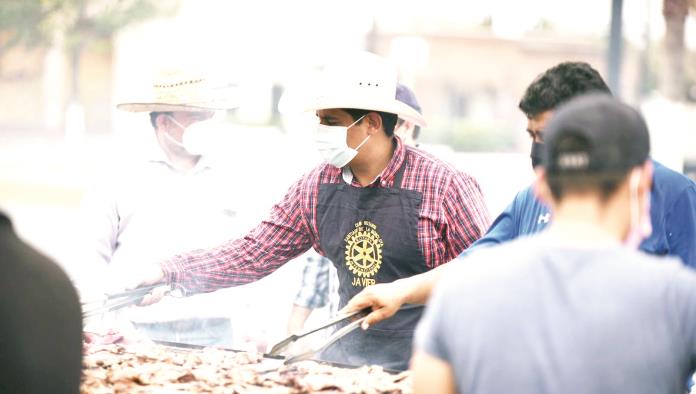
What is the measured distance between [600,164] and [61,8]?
75.2ft

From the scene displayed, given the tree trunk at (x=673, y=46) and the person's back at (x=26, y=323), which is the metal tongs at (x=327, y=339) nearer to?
the person's back at (x=26, y=323)

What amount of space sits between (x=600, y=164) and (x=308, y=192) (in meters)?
2.50

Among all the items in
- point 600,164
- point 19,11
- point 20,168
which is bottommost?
point 20,168

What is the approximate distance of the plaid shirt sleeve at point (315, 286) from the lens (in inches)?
211

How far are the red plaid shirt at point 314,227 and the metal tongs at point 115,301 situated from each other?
197mm

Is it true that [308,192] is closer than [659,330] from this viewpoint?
No

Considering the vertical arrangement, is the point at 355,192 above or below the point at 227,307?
above

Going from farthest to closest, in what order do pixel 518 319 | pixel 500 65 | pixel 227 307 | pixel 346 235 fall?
pixel 500 65, pixel 227 307, pixel 346 235, pixel 518 319

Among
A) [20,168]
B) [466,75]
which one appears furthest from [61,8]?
[466,75]

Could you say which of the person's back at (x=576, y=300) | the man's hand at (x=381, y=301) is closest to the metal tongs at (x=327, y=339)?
the man's hand at (x=381, y=301)

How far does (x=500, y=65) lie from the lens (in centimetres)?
3466

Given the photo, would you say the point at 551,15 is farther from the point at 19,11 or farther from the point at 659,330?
the point at 659,330

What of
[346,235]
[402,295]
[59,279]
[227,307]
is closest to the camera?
[59,279]

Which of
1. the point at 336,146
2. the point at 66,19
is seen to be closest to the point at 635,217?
the point at 336,146
